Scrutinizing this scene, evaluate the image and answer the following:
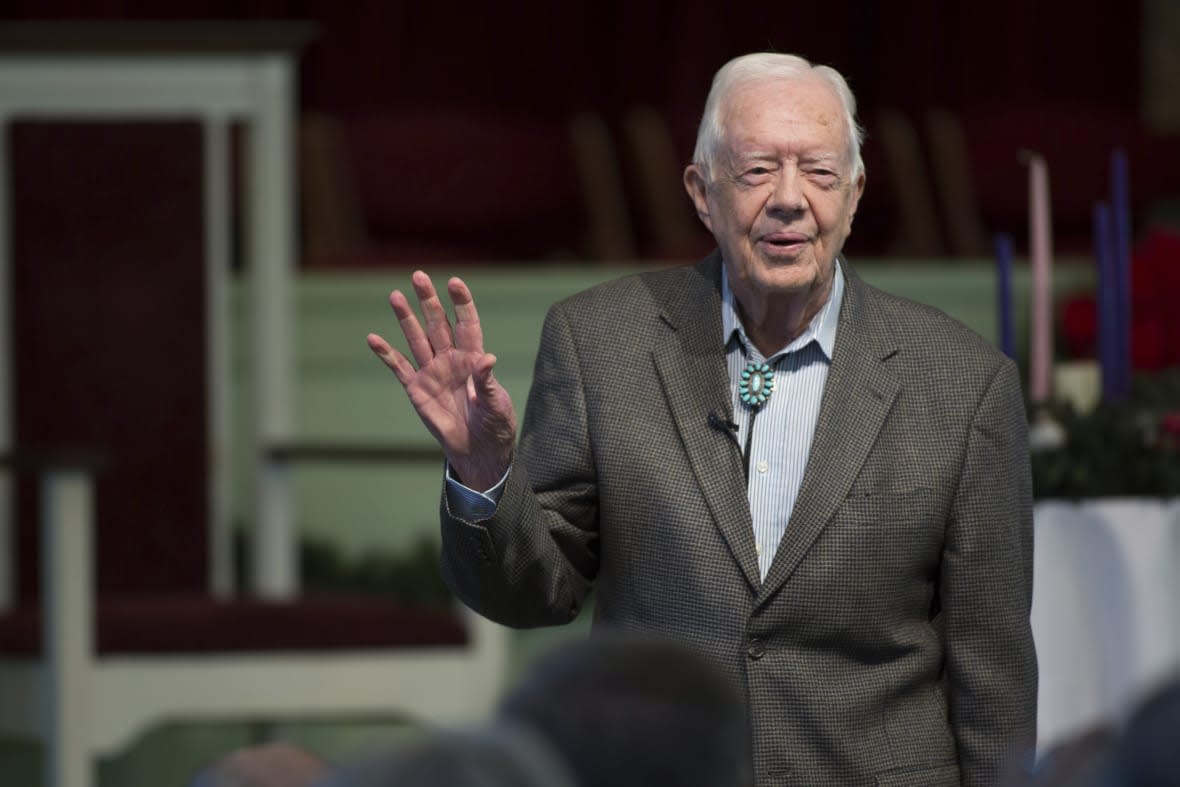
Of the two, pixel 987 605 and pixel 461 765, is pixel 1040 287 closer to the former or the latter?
pixel 987 605

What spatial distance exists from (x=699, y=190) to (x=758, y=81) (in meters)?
0.12

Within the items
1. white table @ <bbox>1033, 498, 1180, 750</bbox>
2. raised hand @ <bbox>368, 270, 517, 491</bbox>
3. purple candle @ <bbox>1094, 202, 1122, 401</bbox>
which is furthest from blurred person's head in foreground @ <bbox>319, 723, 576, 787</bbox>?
purple candle @ <bbox>1094, 202, 1122, 401</bbox>

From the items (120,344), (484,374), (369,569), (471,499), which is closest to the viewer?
(484,374)

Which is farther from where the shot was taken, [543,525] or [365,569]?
[365,569]

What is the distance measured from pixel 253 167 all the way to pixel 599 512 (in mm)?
2213

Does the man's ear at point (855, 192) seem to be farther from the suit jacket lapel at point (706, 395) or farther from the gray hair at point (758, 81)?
the suit jacket lapel at point (706, 395)

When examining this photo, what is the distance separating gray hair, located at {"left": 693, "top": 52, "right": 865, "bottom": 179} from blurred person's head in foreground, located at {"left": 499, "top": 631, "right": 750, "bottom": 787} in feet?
3.62

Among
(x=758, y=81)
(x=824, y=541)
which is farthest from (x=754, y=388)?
(x=758, y=81)

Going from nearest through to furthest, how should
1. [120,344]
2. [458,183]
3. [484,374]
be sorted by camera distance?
[484,374] → [120,344] → [458,183]

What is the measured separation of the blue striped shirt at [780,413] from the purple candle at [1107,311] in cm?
83

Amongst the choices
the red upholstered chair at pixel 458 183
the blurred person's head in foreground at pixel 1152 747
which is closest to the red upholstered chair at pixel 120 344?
the red upholstered chair at pixel 458 183

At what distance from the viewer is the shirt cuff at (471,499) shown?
1.53 meters

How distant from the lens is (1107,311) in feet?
7.93

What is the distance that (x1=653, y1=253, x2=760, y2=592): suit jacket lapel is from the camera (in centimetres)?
156
